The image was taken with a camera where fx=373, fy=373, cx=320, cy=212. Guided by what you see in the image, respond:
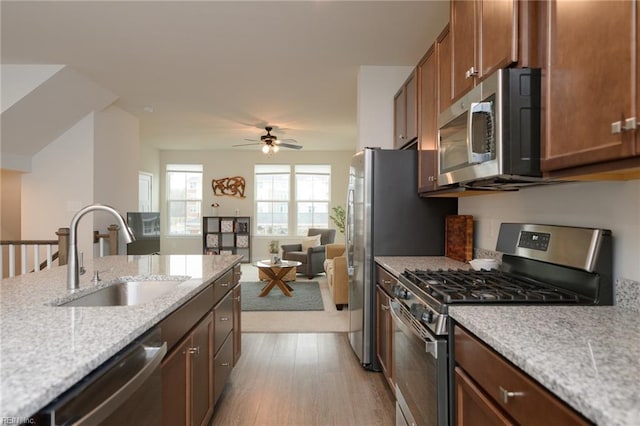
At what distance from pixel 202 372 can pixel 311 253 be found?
16.1 feet

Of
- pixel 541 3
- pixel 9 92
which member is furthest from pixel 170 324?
pixel 9 92

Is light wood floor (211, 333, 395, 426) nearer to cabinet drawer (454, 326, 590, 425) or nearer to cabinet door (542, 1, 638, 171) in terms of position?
cabinet drawer (454, 326, 590, 425)

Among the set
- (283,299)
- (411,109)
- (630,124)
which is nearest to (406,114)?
(411,109)

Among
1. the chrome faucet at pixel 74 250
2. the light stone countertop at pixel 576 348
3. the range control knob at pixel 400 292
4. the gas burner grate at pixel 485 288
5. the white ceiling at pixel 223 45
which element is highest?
the white ceiling at pixel 223 45

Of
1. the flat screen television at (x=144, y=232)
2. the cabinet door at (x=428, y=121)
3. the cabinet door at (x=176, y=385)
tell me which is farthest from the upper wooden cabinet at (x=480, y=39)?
the flat screen television at (x=144, y=232)

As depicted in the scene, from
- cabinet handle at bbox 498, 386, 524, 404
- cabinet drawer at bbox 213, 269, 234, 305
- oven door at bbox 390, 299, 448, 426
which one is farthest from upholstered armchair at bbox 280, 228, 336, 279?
cabinet handle at bbox 498, 386, 524, 404

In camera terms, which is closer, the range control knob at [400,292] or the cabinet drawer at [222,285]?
the range control knob at [400,292]

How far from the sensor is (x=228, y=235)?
28.4ft

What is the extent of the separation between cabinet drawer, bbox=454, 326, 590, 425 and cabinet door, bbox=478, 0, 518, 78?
3.48 ft

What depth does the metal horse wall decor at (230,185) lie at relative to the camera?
8.71m

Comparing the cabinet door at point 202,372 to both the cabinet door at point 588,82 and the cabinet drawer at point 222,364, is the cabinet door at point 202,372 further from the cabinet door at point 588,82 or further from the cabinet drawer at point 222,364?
the cabinet door at point 588,82

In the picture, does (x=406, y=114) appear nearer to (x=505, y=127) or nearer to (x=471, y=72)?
(x=471, y=72)

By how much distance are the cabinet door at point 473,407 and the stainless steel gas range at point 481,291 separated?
67mm

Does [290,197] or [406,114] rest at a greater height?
[406,114]
